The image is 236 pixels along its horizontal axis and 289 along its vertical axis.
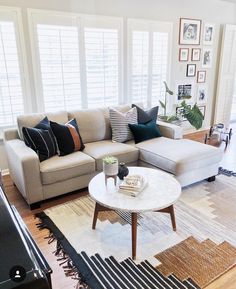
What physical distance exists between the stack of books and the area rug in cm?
45

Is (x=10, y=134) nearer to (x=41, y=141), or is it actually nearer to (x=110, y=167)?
(x=41, y=141)

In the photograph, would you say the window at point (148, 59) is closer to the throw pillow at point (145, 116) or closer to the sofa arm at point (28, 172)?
the throw pillow at point (145, 116)

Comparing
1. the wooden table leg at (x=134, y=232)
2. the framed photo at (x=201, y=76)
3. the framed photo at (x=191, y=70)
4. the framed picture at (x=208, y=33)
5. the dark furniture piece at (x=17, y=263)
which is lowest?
the wooden table leg at (x=134, y=232)

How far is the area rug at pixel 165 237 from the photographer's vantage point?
6.47ft

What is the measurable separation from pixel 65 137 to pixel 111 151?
566mm

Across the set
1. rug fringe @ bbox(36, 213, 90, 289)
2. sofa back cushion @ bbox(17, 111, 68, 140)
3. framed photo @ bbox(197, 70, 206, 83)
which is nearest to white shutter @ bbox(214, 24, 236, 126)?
framed photo @ bbox(197, 70, 206, 83)

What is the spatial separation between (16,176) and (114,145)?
1220 mm

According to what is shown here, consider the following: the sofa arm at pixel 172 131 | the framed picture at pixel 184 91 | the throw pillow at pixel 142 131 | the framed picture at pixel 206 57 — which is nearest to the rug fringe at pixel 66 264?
the throw pillow at pixel 142 131

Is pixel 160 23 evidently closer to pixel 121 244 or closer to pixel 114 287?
pixel 121 244

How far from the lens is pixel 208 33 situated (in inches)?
203

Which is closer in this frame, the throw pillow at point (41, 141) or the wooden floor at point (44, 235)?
the wooden floor at point (44, 235)

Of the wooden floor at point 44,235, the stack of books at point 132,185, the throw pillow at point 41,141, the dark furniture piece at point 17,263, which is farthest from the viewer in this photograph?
the throw pillow at point 41,141

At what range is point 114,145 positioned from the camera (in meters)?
3.33

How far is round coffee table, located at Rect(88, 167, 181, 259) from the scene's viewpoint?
6.49 ft
